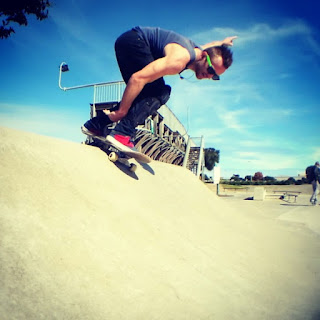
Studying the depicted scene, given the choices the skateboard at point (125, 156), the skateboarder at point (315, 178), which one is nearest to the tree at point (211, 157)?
the skateboarder at point (315, 178)

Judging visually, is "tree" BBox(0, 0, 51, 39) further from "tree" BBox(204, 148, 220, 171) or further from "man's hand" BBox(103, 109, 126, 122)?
"tree" BBox(204, 148, 220, 171)

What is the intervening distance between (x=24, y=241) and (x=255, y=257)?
175 cm

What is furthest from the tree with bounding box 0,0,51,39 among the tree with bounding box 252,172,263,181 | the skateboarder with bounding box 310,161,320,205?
the tree with bounding box 252,172,263,181

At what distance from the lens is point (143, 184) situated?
239 cm

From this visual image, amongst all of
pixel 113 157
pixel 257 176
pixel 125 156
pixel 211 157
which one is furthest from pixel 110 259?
pixel 257 176

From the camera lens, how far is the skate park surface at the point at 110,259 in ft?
2.61

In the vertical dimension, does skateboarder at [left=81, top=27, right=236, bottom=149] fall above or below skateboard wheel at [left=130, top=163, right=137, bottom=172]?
above

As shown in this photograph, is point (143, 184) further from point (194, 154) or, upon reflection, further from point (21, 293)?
point (194, 154)

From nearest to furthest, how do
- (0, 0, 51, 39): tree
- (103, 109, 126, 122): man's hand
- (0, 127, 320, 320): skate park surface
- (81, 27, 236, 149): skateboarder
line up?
1. (0, 127, 320, 320): skate park surface
2. (81, 27, 236, 149): skateboarder
3. (103, 109, 126, 122): man's hand
4. (0, 0, 51, 39): tree

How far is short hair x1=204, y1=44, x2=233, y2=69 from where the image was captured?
1.99 metres

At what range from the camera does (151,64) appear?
1838mm

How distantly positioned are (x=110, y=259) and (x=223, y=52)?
1.96m

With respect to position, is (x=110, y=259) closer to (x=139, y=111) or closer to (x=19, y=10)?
(x=139, y=111)

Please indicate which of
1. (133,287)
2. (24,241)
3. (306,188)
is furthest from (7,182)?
(306,188)
